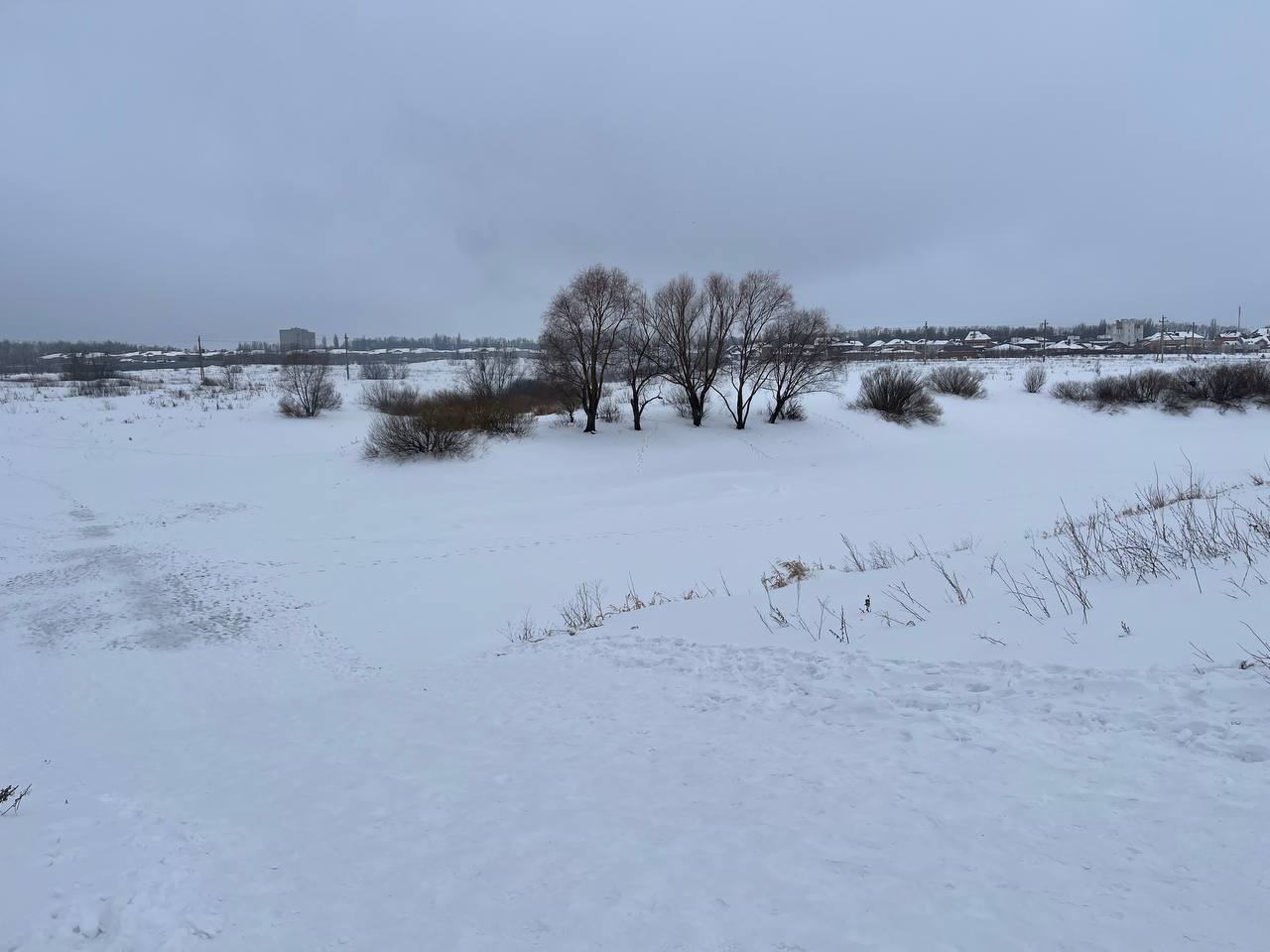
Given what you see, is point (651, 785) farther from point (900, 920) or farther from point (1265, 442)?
point (1265, 442)

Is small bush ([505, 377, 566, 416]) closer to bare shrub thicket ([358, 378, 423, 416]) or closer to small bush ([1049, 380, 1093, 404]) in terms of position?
bare shrub thicket ([358, 378, 423, 416])

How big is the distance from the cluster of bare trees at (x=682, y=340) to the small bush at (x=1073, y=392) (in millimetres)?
18424

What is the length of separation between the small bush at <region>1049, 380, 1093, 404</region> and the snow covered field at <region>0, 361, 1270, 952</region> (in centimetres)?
3624

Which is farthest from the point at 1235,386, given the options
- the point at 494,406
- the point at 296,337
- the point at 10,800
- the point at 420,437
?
the point at 296,337

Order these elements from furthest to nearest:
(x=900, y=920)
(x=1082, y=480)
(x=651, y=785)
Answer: (x=1082, y=480) → (x=651, y=785) → (x=900, y=920)

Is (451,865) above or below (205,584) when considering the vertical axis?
above

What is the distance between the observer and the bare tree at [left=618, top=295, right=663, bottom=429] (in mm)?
31844

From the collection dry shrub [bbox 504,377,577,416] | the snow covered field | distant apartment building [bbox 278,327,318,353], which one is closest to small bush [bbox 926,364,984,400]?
dry shrub [bbox 504,377,577,416]

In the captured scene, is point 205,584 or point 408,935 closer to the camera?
point 408,935

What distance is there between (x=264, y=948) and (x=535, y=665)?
15.0 feet

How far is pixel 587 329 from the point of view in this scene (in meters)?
31.0

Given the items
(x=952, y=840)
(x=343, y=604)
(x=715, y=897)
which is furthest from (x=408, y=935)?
(x=343, y=604)

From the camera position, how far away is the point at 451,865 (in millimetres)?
3439

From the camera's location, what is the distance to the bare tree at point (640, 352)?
31844mm
